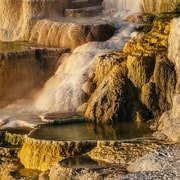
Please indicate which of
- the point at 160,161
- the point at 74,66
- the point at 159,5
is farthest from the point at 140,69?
the point at 159,5

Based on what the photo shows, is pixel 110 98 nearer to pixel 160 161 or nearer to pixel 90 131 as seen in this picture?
pixel 90 131

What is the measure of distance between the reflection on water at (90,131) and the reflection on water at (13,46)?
5655 millimetres

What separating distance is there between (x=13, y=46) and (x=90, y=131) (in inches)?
299

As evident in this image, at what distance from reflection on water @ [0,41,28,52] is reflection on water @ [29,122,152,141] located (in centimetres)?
565

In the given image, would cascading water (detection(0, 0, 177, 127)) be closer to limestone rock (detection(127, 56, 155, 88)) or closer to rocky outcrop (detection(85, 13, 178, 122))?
rocky outcrop (detection(85, 13, 178, 122))

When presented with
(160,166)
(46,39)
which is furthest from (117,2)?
(160,166)

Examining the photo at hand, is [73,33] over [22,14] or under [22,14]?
under

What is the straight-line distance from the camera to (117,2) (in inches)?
892

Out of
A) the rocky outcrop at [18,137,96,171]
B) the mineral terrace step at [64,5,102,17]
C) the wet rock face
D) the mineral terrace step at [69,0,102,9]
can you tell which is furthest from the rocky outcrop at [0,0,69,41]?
the rocky outcrop at [18,137,96,171]

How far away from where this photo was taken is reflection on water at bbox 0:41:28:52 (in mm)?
19802

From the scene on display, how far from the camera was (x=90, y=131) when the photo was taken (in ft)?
46.0

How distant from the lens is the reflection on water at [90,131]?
13367 millimetres

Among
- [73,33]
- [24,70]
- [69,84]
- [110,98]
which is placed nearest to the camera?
[110,98]

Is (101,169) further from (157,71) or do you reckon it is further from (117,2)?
(117,2)
